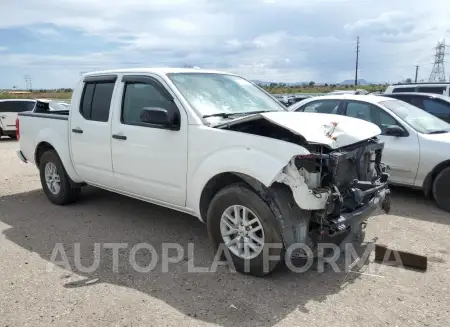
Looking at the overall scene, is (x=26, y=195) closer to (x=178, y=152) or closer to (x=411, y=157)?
(x=178, y=152)

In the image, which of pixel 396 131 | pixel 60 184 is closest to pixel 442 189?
pixel 396 131

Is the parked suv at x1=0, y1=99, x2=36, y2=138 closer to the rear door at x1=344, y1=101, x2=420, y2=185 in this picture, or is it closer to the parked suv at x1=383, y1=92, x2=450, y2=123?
the parked suv at x1=383, y1=92, x2=450, y2=123

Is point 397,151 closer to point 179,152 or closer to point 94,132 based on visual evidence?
point 179,152

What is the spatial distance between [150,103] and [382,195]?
9.04 ft

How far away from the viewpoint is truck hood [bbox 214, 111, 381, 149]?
12.5ft

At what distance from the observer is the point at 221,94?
5.05 meters

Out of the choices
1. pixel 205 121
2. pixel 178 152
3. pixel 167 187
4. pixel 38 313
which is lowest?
pixel 38 313

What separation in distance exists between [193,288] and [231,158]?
124 cm

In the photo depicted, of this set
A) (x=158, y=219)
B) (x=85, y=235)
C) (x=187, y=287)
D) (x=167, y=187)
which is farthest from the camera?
(x=158, y=219)

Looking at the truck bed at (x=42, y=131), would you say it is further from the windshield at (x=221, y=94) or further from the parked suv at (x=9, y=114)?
the parked suv at (x=9, y=114)

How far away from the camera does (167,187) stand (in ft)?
15.6

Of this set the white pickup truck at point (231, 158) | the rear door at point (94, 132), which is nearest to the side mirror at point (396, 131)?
the white pickup truck at point (231, 158)

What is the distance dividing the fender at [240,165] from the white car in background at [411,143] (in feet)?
11.3

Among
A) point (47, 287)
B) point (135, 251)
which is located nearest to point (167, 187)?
point (135, 251)
